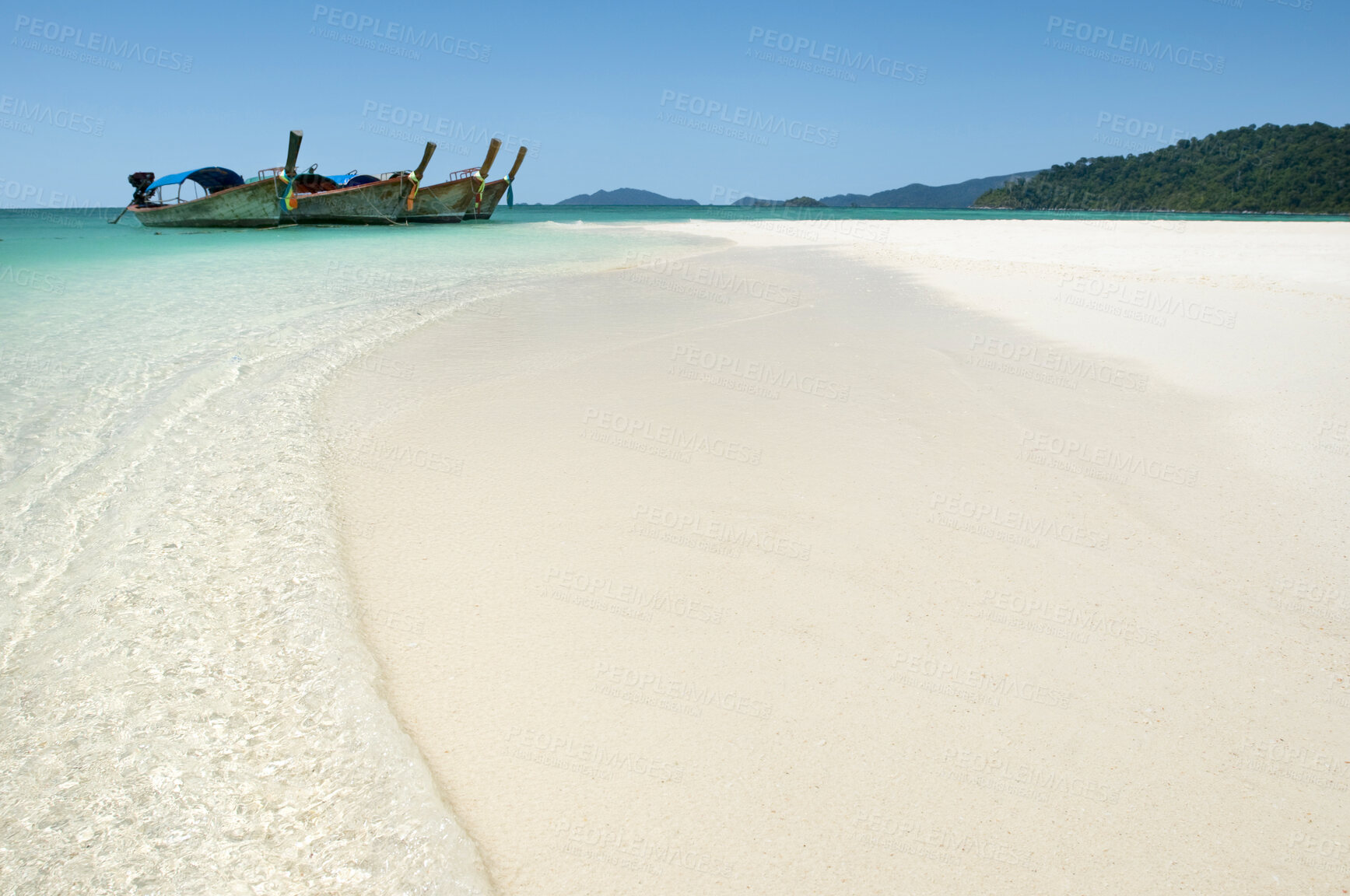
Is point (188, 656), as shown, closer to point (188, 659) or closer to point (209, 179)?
point (188, 659)

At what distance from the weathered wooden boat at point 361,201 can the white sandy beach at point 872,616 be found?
96.1 feet

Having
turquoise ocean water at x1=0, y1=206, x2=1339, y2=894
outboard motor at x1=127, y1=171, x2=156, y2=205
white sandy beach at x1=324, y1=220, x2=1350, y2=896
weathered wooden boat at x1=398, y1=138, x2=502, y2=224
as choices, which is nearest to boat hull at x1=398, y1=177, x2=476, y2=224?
weathered wooden boat at x1=398, y1=138, x2=502, y2=224

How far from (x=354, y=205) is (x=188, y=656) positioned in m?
33.7

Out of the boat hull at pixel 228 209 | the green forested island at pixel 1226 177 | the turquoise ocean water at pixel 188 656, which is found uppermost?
the green forested island at pixel 1226 177

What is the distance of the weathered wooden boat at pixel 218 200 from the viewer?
27453 mm

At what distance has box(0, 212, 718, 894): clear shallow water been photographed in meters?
1.55

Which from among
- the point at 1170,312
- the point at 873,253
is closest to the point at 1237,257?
the point at 1170,312

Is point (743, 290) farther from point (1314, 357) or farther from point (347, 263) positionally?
point (347, 263)

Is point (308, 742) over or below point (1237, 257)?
below

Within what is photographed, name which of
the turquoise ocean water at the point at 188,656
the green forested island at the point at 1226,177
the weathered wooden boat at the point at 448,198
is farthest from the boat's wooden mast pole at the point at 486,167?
the green forested island at the point at 1226,177

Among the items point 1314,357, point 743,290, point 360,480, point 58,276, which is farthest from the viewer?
point 58,276

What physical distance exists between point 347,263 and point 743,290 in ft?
29.2

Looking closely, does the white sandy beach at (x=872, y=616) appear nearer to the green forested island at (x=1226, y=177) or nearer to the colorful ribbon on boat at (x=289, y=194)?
the colorful ribbon on boat at (x=289, y=194)

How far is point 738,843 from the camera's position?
1.59 meters
